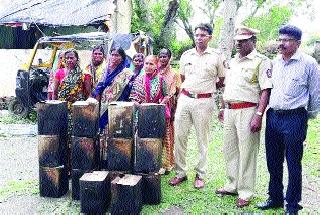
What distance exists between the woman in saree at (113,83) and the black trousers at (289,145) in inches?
71.6

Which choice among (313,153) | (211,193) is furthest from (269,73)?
(313,153)

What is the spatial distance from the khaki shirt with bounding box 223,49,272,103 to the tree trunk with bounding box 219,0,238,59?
550cm

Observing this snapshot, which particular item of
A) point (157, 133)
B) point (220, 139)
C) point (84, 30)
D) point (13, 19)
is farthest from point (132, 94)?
point (84, 30)

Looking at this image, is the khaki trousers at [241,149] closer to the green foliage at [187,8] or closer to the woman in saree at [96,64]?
the woman in saree at [96,64]

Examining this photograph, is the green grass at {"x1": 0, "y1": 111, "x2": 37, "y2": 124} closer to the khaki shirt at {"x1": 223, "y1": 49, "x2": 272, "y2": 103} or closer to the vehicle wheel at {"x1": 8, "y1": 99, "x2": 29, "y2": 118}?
the vehicle wheel at {"x1": 8, "y1": 99, "x2": 29, "y2": 118}

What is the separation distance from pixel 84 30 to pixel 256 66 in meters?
11.5

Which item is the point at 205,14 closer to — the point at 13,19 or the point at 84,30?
the point at 84,30

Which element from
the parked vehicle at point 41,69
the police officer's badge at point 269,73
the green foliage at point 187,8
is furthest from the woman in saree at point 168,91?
the green foliage at point 187,8

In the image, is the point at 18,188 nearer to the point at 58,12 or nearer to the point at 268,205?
the point at 268,205

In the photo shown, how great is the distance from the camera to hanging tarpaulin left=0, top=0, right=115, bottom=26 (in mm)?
11930

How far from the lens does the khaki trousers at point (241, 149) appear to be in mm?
4691

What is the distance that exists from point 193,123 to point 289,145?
1.41 m

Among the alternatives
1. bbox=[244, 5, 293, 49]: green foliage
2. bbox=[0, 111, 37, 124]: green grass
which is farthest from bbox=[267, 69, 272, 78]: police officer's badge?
bbox=[244, 5, 293, 49]: green foliage

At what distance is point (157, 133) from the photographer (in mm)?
4730
